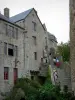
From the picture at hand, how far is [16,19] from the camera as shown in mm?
34938

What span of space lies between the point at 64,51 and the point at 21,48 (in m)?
20.0

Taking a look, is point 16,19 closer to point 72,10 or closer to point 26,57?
point 26,57

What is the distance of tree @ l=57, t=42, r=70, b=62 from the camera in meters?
49.8

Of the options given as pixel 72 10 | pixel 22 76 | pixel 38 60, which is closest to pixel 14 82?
pixel 22 76

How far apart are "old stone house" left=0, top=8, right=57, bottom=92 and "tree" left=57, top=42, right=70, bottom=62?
38.1 feet

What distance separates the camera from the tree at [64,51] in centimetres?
4976

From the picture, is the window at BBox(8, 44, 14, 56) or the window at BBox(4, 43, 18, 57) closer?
the window at BBox(4, 43, 18, 57)

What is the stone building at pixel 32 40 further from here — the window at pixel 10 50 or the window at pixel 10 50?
the window at pixel 10 50

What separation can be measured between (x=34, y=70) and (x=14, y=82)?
4803 mm

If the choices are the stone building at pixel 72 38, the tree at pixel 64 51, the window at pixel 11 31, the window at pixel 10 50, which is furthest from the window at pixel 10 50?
the tree at pixel 64 51

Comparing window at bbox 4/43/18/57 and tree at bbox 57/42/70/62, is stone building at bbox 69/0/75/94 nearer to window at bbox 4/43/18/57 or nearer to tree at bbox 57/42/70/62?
window at bbox 4/43/18/57

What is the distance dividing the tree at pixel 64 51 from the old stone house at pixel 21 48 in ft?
38.1

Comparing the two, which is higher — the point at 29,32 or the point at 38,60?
the point at 29,32

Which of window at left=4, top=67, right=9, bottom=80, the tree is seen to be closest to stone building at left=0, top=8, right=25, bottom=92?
window at left=4, top=67, right=9, bottom=80
